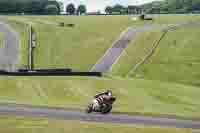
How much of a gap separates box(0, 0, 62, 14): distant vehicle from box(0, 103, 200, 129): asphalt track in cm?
13429

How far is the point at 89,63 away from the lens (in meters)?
98.4

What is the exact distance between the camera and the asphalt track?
47.3m

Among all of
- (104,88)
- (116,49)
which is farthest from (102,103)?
(116,49)

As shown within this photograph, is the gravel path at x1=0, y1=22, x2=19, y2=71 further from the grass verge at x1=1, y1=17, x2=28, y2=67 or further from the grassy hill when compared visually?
the grassy hill

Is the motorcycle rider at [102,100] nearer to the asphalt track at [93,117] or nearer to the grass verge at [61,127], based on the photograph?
the asphalt track at [93,117]

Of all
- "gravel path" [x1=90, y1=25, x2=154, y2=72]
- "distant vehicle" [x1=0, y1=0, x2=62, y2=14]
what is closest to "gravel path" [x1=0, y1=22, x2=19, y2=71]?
"gravel path" [x1=90, y1=25, x2=154, y2=72]

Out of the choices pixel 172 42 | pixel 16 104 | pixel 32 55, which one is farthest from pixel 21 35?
pixel 16 104

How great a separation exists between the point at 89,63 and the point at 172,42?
1807 cm

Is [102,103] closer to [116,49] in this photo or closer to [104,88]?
[104,88]

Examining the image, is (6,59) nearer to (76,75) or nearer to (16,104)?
(76,75)

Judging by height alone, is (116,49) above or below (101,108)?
above

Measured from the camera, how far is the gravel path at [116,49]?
9460cm

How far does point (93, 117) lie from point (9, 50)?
59.4 m

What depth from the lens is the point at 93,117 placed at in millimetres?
48500
